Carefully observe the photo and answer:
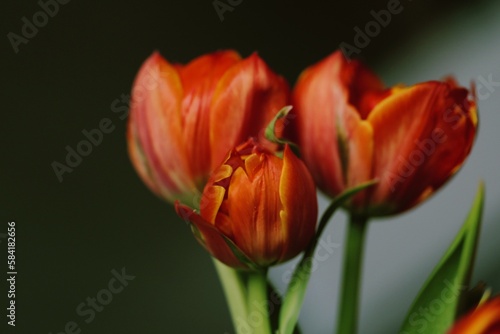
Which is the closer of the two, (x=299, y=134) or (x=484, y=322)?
(x=484, y=322)

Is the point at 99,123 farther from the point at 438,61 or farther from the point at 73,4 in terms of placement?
the point at 438,61

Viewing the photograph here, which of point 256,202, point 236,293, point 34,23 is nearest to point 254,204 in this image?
point 256,202

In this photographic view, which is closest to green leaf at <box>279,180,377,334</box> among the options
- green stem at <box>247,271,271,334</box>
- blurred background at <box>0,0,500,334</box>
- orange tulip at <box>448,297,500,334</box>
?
green stem at <box>247,271,271,334</box>

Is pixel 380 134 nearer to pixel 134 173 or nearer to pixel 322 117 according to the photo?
pixel 322 117

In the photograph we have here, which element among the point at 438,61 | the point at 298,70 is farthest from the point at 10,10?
the point at 438,61
